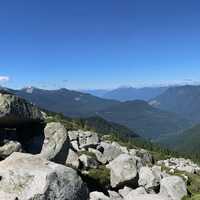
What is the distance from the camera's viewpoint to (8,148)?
107 feet

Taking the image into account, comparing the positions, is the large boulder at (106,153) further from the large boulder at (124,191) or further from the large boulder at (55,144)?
the large boulder at (55,144)

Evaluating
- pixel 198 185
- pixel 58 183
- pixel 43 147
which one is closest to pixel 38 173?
pixel 58 183

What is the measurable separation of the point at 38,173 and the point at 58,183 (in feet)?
4.91

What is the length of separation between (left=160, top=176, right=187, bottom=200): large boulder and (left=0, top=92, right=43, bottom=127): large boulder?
16028 millimetres

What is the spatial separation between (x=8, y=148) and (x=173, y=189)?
19527 millimetres

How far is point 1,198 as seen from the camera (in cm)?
2305

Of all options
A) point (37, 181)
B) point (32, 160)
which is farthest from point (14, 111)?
point (37, 181)

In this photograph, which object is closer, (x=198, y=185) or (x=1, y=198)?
(x=1, y=198)

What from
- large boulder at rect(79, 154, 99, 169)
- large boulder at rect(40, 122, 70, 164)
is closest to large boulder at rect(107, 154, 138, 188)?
large boulder at rect(79, 154, 99, 169)

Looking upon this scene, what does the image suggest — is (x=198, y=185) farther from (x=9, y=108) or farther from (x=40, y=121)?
(x=9, y=108)

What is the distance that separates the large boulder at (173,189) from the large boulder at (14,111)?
16.0 metres

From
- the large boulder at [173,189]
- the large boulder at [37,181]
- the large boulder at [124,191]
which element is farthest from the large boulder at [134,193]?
the large boulder at [37,181]

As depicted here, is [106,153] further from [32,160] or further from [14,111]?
[32,160]

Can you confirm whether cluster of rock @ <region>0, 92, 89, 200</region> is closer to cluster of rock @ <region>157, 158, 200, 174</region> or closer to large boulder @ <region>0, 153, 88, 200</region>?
large boulder @ <region>0, 153, 88, 200</region>
